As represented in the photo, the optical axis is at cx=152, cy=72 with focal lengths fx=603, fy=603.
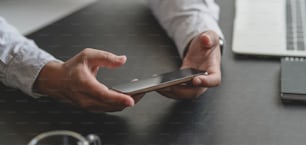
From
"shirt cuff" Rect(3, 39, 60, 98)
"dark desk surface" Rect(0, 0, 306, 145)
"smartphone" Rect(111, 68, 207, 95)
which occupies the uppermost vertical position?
"shirt cuff" Rect(3, 39, 60, 98)

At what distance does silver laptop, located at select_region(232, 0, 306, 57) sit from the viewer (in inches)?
35.7

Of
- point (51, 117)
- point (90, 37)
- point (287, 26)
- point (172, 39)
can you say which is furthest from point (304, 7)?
point (51, 117)

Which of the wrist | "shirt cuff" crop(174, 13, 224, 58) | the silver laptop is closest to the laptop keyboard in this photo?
the silver laptop

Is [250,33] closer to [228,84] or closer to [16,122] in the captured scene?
[228,84]

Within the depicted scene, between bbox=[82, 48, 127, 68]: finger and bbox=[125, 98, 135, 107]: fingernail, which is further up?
bbox=[82, 48, 127, 68]: finger

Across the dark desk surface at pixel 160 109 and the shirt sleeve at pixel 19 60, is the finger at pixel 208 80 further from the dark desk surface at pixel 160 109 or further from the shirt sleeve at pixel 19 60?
the shirt sleeve at pixel 19 60

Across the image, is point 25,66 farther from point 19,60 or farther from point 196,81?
point 196,81

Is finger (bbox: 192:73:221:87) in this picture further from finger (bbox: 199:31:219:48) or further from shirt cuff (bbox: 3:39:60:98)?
shirt cuff (bbox: 3:39:60:98)

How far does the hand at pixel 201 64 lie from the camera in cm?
79

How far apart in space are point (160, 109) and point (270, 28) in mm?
283

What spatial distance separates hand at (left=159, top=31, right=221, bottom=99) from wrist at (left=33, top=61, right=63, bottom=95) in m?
0.14

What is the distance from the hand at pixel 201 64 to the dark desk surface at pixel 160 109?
0.04 feet

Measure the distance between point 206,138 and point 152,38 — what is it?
27 cm


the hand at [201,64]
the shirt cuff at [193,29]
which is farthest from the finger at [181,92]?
the shirt cuff at [193,29]
